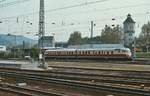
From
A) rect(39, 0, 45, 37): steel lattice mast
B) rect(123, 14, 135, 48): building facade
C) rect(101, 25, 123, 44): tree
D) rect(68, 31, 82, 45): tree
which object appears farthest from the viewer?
rect(68, 31, 82, 45): tree

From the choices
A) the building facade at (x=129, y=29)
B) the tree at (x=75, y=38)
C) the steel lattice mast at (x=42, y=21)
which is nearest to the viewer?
the steel lattice mast at (x=42, y=21)

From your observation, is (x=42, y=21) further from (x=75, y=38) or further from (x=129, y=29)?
(x=75, y=38)

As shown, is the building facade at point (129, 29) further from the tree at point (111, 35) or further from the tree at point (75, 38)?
the tree at point (75, 38)

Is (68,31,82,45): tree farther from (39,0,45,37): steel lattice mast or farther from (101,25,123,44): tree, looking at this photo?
(39,0,45,37): steel lattice mast

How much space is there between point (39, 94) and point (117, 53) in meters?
46.7

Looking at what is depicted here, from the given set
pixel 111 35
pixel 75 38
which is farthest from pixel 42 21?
pixel 75 38

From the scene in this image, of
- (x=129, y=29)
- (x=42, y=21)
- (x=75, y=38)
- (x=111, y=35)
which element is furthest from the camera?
(x=75, y=38)

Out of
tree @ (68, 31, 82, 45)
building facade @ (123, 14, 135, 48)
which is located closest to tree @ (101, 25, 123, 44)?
building facade @ (123, 14, 135, 48)

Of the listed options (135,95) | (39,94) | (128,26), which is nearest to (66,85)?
(39,94)

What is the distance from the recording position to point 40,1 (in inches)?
1772

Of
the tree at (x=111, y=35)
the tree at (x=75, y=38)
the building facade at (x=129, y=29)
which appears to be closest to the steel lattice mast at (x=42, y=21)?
the building facade at (x=129, y=29)

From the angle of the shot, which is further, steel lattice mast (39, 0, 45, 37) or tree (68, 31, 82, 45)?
tree (68, 31, 82, 45)

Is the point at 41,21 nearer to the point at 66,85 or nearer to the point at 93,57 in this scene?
the point at 66,85

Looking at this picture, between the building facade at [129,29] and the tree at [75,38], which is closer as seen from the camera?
the building facade at [129,29]
